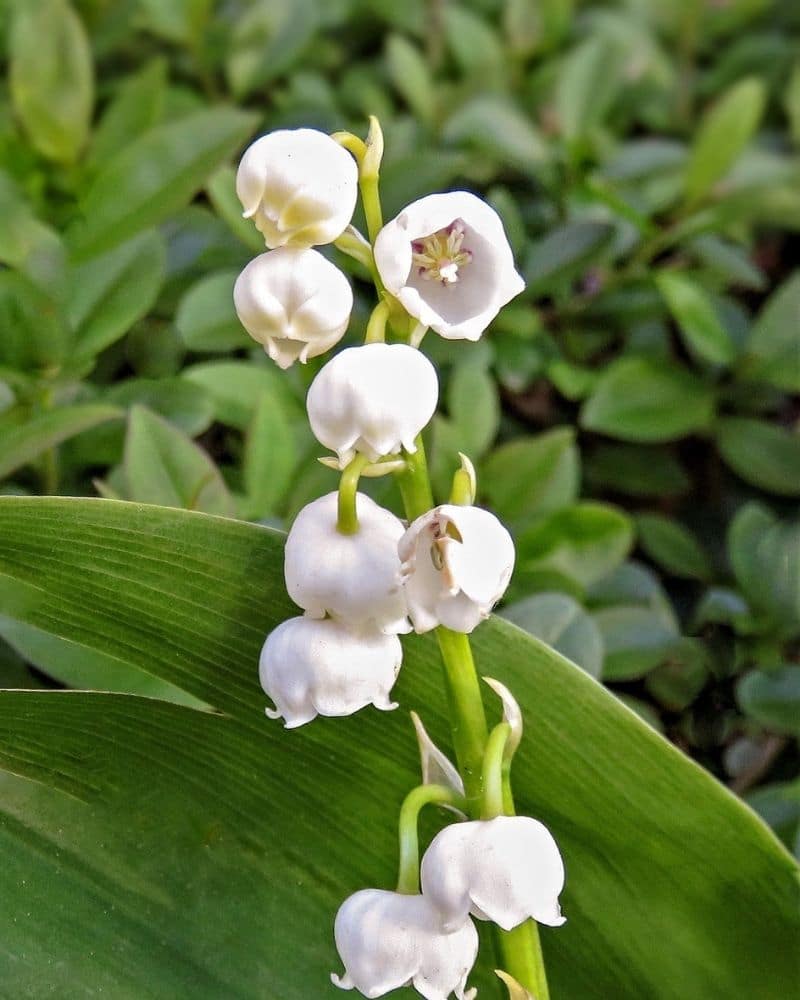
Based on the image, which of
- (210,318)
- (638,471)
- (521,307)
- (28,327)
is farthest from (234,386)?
(638,471)

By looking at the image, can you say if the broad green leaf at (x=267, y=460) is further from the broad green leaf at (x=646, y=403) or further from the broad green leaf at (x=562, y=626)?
the broad green leaf at (x=646, y=403)

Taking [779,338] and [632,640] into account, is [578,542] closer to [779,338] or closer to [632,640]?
[632,640]

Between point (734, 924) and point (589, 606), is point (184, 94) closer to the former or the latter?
point (589, 606)

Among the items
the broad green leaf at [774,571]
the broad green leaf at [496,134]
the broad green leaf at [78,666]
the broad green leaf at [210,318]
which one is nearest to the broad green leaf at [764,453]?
the broad green leaf at [774,571]

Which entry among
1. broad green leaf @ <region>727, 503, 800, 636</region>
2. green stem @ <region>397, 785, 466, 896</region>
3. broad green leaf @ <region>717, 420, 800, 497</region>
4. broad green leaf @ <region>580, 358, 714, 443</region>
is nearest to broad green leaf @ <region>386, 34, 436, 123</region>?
broad green leaf @ <region>580, 358, 714, 443</region>

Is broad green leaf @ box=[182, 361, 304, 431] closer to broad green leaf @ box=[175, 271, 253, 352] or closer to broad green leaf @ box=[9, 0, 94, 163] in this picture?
broad green leaf @ box=[175, 271, 253, 352]
